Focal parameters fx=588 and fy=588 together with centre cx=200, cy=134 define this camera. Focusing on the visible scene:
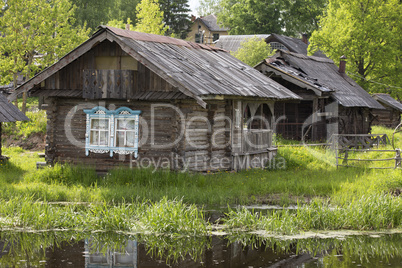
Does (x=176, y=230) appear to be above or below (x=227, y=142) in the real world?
below

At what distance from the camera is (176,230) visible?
11.9 metres

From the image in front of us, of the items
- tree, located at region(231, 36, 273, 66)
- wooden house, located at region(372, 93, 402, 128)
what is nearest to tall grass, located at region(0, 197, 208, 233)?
wooden house, located at region(372, 93, 402, 128)

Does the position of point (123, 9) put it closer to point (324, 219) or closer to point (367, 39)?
point (367, 39)

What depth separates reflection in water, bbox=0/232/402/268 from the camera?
32.9ft

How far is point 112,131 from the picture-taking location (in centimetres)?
1859

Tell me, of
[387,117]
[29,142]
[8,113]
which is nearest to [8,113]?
[8,113]

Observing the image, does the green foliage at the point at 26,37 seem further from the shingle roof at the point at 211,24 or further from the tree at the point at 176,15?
the shingle roof at the point at 211,24

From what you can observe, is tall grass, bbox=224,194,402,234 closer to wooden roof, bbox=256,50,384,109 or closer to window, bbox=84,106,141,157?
window, bbox=84,106,141,157

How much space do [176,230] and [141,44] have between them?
8197 mm

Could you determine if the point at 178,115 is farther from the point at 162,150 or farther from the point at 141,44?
the point at 141,44

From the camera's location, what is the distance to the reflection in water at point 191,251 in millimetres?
10016

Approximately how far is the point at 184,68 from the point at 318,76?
13084mm

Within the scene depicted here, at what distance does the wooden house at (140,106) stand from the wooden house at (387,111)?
19.3 m

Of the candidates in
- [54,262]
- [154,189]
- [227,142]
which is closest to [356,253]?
[54,262]
